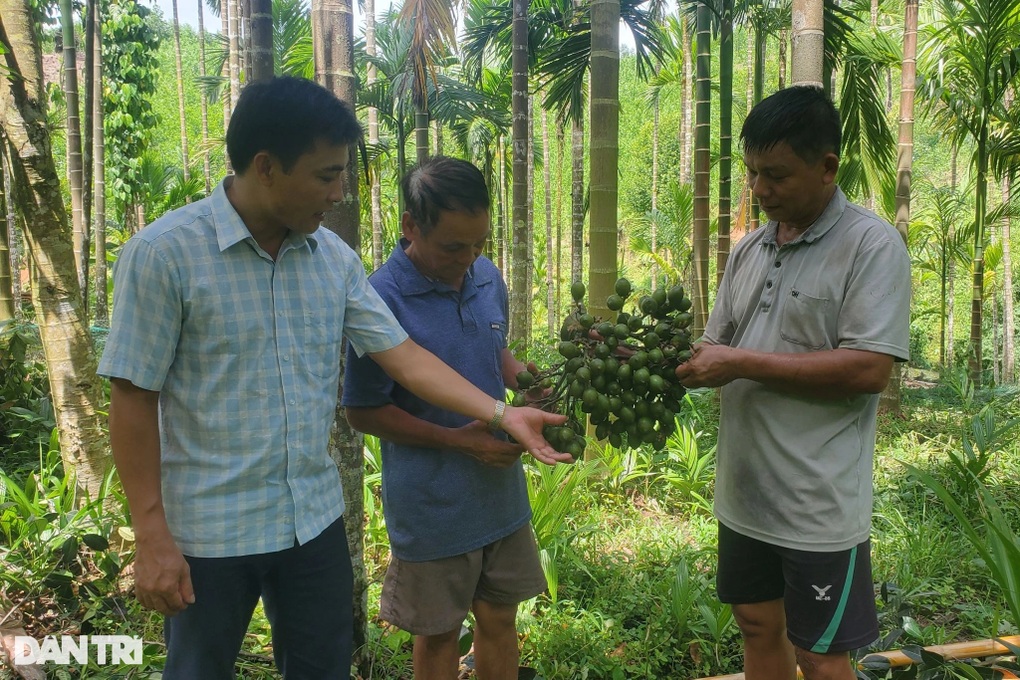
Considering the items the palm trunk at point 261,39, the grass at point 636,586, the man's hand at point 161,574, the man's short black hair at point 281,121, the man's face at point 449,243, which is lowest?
the grass at point 636,586

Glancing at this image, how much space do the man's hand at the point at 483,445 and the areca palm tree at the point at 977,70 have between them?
644 centimetres

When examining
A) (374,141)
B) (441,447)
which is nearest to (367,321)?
(441,447)

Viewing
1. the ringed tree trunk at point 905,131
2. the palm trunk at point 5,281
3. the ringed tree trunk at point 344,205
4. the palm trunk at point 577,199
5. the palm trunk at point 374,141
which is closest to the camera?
the ringed tree trunk at point 344,205

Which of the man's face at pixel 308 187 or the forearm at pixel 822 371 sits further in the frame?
the forearm at pixel 822 371

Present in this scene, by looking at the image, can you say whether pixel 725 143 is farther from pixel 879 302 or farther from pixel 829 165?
pixel 879 302

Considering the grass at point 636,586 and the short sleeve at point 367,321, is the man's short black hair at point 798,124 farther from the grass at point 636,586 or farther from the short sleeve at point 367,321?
the grass at point 636,586

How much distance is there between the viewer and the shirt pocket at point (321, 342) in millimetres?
1804

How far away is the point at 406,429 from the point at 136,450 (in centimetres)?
68

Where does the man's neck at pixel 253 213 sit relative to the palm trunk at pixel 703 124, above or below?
below

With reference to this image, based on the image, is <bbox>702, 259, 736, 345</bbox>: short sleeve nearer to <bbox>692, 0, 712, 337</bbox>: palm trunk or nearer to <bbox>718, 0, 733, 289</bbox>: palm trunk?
<bbox>692, 0, 712, 337</bbox>: palm trunk

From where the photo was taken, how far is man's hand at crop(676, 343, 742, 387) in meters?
1.90

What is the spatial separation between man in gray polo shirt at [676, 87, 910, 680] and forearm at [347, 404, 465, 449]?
2.23 ft

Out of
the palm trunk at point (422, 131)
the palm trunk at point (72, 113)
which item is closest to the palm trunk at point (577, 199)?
the palm trunk at point (422, 131)

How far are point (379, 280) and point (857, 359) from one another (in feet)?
4.30
